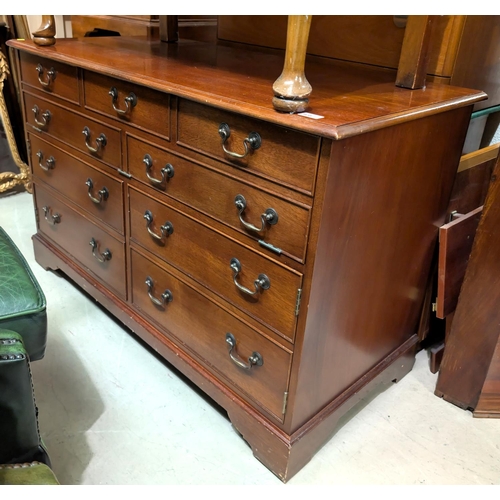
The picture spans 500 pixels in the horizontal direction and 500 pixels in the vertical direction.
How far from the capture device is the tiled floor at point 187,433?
1213mm

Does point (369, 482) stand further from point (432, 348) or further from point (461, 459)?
point (432, 348)

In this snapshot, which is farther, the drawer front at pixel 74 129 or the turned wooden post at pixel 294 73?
the drawer front at pixel 74 129

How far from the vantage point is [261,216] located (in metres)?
1.04

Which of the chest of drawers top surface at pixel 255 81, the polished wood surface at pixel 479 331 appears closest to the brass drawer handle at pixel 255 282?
the chest of drawers top surface at pixel 255 81

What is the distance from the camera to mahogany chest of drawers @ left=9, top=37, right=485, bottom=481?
980mm

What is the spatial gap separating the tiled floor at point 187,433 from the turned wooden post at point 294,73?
842 millimetres

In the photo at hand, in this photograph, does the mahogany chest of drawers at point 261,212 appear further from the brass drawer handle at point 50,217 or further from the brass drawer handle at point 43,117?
the brass drawer handle at point 50,217

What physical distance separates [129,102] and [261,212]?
499 millimetres

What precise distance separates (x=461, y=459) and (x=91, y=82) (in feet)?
4.51

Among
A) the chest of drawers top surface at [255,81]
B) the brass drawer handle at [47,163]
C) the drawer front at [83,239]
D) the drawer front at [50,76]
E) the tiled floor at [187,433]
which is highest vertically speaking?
the chest of drawers top surface at [255,81]

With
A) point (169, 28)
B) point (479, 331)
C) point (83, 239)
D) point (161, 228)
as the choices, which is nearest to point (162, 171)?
point (161, 228)

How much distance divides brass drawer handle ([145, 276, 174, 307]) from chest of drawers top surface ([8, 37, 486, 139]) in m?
0.54

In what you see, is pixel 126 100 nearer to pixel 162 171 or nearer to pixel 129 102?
pixel 129 102

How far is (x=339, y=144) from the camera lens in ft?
2.91
